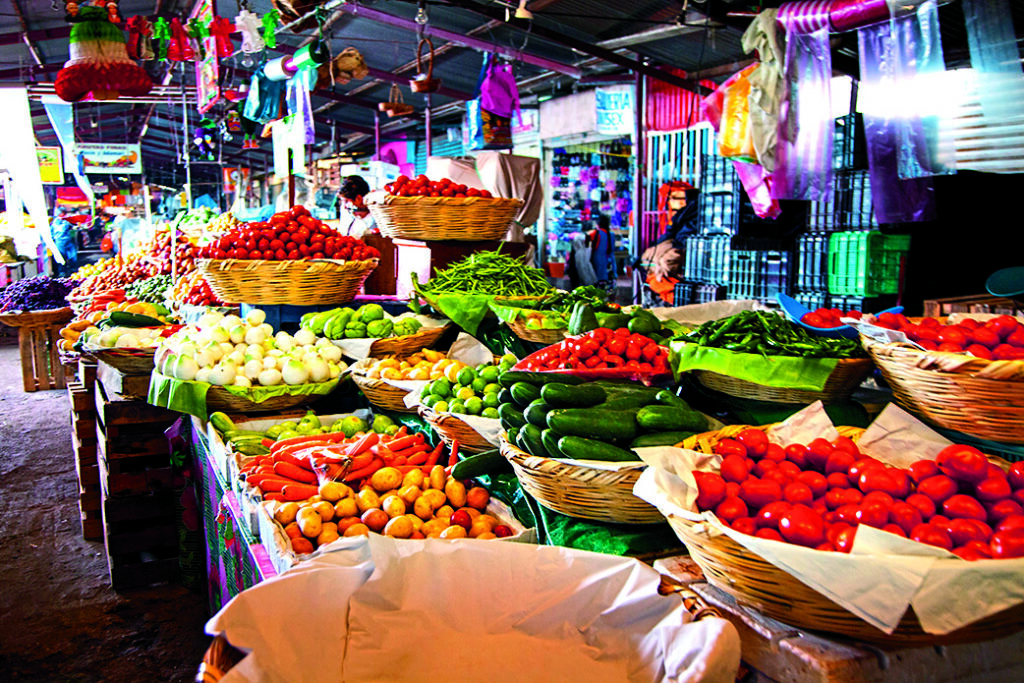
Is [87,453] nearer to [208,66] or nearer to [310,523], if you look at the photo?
[310,523]

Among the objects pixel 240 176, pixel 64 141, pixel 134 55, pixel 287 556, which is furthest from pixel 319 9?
pixel 240 176

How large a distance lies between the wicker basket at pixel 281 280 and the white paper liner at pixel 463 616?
9.58ft

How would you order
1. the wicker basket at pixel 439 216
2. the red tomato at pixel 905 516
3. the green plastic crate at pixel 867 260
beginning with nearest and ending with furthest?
the red tomato at pixel 905 516 < the wicker basket at pixel 439 216 < the green plastic crate at pixel 867 260

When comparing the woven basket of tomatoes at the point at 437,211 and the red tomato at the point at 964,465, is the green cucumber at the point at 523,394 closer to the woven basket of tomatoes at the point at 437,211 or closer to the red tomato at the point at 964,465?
the red tomato at the point at 964,465

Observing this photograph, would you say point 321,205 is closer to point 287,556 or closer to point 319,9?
point 319,9

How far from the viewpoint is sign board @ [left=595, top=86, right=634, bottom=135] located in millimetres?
11023

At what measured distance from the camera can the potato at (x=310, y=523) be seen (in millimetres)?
2135

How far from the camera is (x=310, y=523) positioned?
2145mm

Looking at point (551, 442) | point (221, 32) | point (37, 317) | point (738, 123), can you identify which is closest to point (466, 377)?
point (551, 442)

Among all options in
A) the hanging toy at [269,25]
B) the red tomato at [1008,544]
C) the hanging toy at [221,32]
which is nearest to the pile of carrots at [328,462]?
the red tomato at [1008,544]

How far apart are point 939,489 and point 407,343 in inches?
113

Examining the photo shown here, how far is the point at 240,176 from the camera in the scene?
83.1ft

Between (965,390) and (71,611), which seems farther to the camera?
(71,611)

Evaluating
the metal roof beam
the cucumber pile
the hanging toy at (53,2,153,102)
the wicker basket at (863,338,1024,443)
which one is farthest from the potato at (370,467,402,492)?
the metal roof beam
